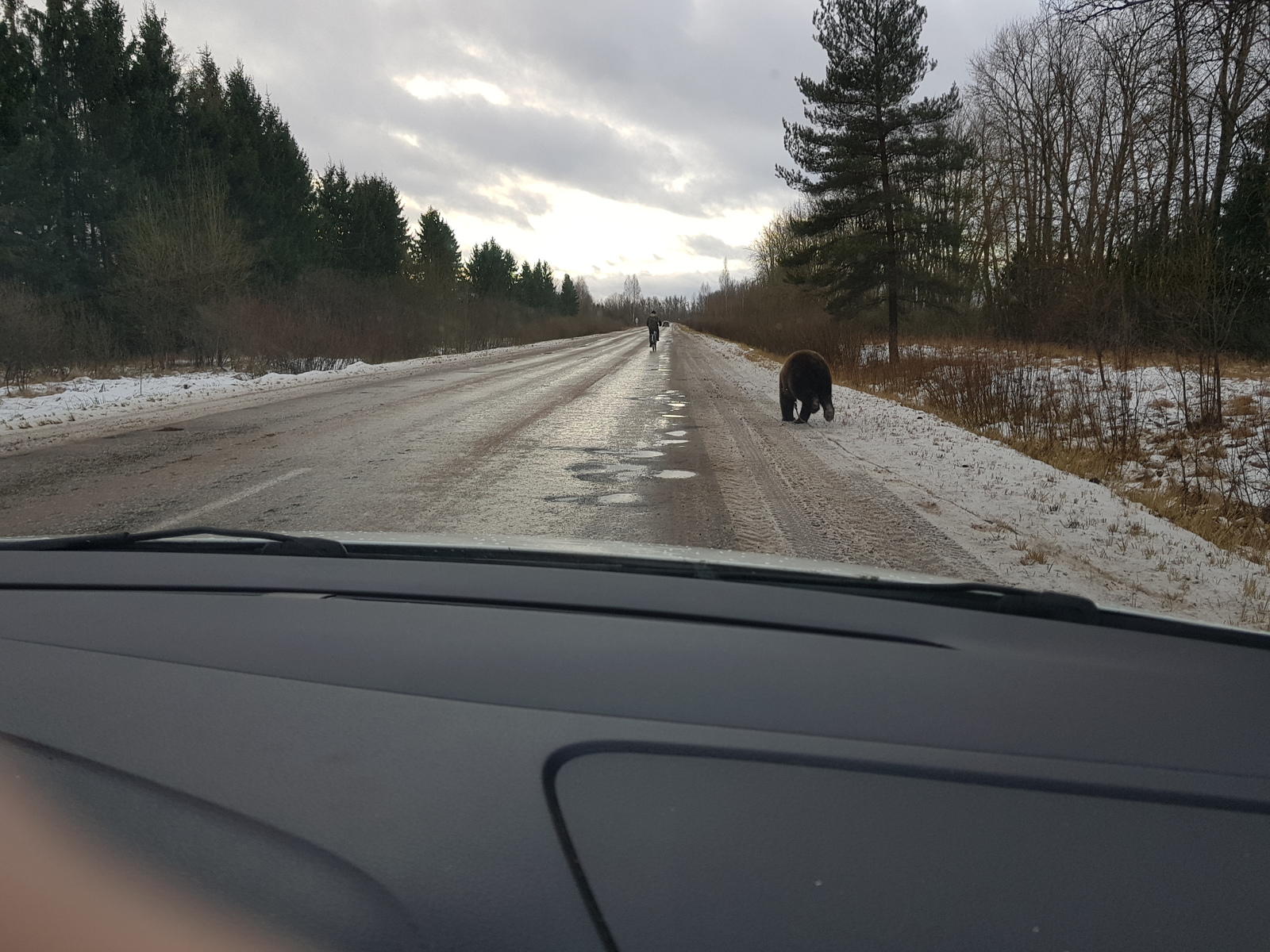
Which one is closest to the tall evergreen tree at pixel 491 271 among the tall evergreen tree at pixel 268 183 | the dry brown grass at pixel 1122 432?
the tall evergreen tree at pixel 268 183

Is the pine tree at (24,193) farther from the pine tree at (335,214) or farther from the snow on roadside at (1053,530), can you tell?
the snow on roadside at (1053,530)

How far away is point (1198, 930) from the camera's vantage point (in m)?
0.90

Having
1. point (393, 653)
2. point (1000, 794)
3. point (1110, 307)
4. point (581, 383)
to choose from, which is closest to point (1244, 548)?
point (1000, 794)

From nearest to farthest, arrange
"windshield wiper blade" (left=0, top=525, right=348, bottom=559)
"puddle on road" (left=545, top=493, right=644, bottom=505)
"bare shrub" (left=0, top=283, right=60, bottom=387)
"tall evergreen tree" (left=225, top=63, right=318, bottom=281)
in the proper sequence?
"windshield wiper blade" (left=0, top=525, right=348, bottom=559) < "puddle on road" (left=545, top=493, right=644, bottom=505) < "bare shrub" (left=0, top=283, right=60, bottom=387) < "tall evergreen tree" (left=225, top=63, right=318, bottom=281)

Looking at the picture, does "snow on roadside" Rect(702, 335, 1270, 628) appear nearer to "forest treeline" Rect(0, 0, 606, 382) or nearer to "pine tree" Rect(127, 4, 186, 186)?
"forest treeline" Rect(0, 0, 606, 382)

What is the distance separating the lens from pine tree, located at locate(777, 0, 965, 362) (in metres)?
24.3

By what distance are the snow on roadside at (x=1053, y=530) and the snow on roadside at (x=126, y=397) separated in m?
9.46

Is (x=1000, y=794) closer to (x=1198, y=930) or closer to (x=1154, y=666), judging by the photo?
(x=1198, y=930)

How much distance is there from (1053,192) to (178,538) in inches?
1596

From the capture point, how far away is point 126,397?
50.1ft

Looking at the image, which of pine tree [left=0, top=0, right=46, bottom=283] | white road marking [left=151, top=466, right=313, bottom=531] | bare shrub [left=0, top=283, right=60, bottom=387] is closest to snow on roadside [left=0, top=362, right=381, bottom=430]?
bare shrub [left=0, top=283, right=60, bottom=387]

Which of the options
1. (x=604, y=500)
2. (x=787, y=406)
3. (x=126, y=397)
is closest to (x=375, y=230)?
(x=126, y=397)

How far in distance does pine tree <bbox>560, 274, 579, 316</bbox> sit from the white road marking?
117566 mm

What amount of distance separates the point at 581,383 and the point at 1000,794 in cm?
1729
